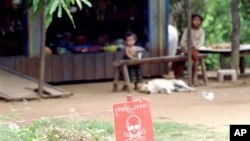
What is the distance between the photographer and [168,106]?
10469 millimetres

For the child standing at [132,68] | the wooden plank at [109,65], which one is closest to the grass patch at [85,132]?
the child standing at [132,68]

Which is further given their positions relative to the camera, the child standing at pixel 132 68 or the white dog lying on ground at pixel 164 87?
the child standing at pixel 132 68

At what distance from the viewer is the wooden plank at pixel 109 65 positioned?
569 inches

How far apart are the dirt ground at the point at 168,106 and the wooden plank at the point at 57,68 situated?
1.49ft

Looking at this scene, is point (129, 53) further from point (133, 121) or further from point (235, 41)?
point (133, 121)

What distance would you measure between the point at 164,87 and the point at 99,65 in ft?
8.22

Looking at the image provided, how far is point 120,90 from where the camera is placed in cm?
1288

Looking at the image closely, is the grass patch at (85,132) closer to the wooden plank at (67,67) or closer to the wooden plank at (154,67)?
the wooden plank at (67,67)

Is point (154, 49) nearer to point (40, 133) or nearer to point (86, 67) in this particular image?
point (86, 67)

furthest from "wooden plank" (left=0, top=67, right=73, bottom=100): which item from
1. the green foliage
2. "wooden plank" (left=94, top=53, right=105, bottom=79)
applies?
the green foliage

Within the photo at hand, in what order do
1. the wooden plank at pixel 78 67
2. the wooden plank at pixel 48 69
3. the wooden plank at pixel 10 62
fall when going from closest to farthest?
the wooden plank at pixel 10 62 < the wooden plank at pixel 48 69 < the wooden plank at pixel 78 67

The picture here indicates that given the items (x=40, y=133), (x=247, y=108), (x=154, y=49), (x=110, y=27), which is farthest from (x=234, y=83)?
(x=40, y=133)

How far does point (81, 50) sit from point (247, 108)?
204 inches

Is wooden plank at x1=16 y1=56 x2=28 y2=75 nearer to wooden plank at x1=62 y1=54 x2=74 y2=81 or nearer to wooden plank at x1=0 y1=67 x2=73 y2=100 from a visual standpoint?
wooden plank at x1=0 y1=67 x2=73 y2=100
